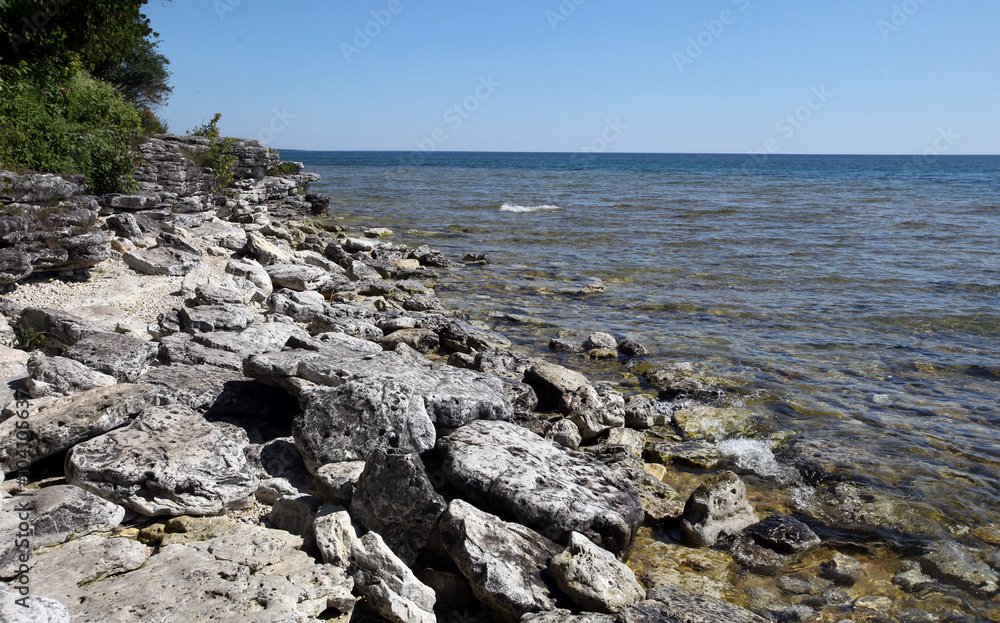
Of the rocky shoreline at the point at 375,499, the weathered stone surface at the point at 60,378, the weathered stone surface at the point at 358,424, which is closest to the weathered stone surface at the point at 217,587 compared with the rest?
the rocky shoreline at the point at 375,499

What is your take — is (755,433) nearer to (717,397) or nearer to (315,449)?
(717,397)

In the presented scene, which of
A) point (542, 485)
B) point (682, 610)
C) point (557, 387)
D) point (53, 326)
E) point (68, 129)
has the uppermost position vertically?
point (68, 129)

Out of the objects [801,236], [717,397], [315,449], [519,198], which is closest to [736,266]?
[801,236]

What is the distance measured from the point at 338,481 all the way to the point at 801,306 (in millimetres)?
11758

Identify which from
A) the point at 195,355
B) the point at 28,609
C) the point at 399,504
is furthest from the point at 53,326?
the point at 399,504

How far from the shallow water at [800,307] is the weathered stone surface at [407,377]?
147 inches

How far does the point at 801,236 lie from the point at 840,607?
71.8ft

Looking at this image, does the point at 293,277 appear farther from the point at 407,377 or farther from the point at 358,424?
the point at 358,424

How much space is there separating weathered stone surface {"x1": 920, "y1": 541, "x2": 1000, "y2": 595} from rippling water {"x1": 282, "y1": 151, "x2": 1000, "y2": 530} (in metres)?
0.48

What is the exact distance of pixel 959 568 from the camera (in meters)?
5.37

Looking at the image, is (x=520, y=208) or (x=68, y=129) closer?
(x=68, y=129)

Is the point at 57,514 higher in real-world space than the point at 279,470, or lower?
higher

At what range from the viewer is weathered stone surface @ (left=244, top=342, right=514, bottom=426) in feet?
19.0

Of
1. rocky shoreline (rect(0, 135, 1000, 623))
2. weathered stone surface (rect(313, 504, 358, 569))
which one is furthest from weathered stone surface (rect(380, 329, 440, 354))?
weathered stone surface (rect(313, 504, 358, 569))
